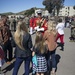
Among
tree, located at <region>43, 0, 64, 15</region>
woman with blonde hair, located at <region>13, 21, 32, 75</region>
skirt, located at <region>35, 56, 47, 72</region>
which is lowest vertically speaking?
skirt, located at <region>35, 56, 47, 72</region>

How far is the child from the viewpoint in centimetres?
541

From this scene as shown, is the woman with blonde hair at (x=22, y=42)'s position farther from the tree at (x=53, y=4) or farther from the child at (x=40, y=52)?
the tree at (x=53, y=4)

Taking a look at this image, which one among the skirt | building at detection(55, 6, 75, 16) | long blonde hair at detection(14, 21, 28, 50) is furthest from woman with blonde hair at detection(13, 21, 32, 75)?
building at detection(55, 6, 75, 16)

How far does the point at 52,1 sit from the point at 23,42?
76.7 meters

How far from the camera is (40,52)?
546cm

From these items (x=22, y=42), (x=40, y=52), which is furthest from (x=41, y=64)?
(x=22, y=42)

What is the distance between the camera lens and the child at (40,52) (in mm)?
5406

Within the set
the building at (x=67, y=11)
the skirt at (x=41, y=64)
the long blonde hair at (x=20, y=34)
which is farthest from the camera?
the building at (x=67, y=11)

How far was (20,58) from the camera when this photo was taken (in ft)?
18.2

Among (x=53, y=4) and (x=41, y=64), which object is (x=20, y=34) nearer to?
(x=41, y=64)

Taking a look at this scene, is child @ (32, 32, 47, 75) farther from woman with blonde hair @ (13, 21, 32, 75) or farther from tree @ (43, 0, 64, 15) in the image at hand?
tree @ (43, 0, 64, 15)

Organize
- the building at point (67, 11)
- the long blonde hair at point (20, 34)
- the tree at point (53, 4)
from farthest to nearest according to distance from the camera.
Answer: the building at point (67, 11), the tree at point (53, 4), the long blonde hair at point (20, 34)

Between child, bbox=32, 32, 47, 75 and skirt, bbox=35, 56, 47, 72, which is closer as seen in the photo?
child, bbox=32, 32, 47, 75

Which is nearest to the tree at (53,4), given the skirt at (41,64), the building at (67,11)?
the building at (67,11)
